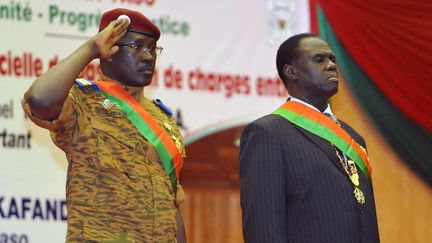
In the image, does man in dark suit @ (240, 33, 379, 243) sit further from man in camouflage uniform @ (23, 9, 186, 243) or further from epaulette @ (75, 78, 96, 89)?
epaulette @ (75, 78, 96, 89)

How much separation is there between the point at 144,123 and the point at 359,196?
2.90 ft

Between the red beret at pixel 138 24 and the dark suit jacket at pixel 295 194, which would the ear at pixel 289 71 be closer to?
the dark suit jacket at pixel 295 194

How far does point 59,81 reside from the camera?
10.1 feet

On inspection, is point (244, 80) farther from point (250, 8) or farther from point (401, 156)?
point (401, 156)

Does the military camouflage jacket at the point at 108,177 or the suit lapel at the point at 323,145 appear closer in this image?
the military camouflage jacket at the point at 108,177

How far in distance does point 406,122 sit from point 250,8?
1.32 m

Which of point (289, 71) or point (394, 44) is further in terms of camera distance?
point (394, 44)

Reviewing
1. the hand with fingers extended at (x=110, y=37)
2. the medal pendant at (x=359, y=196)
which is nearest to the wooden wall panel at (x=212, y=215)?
the medal pendant at (x=359, y=196)

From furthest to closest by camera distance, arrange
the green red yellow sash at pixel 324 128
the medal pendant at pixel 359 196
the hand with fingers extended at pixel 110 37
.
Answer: the green red yellow sash at pixel 324 128
the medal pendant at pixel 359 196
the hand with fingers extended at pixel 110 37

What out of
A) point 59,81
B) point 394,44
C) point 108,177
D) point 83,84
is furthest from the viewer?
point 394,44

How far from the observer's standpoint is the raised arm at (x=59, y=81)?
3.05 metres

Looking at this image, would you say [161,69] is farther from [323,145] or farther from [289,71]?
[323,145]

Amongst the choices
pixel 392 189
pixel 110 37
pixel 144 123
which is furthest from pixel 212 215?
pixel 110 37

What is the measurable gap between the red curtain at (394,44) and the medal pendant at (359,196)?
8.22ft
